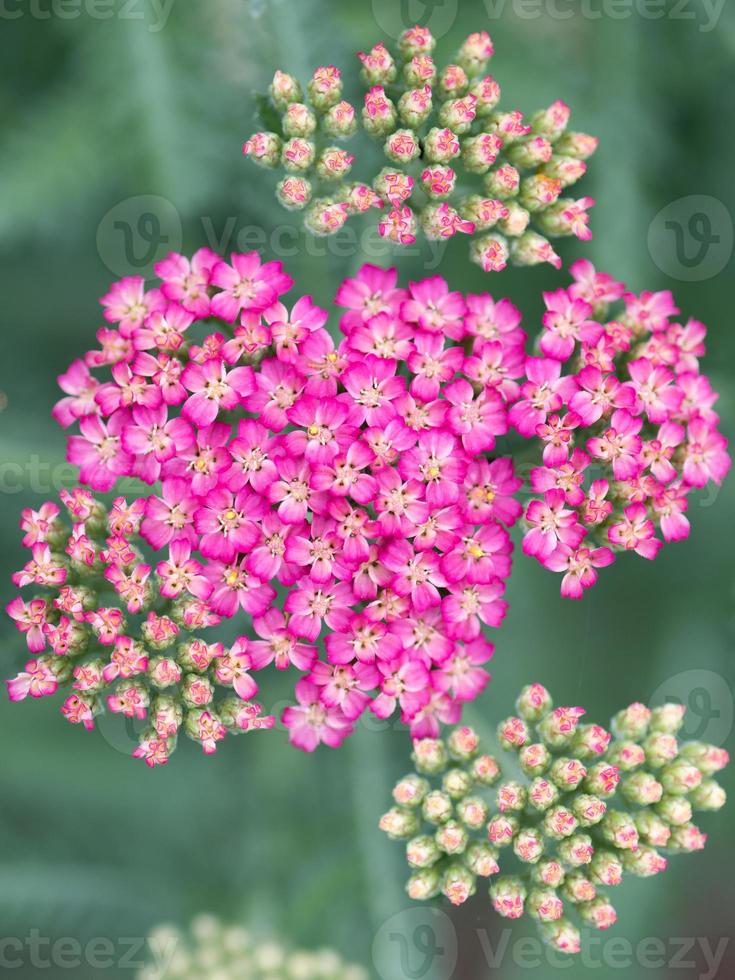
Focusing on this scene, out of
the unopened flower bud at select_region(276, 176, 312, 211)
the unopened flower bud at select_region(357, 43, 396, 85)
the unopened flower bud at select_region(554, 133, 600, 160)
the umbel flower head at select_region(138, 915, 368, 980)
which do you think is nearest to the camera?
the unopened flower bud at select_region(276, 176, 312, 211)

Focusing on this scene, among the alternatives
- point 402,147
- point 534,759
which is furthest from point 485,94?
point 534,759

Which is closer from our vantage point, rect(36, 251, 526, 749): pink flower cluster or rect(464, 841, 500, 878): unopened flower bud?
rect(36, 251, 526, 749): pink flower cluster

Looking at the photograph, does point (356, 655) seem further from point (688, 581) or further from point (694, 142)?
point (694, 142)

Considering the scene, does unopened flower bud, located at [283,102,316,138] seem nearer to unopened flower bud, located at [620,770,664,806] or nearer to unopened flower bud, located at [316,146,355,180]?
unopened flower bud, located at [316,146,355,180]

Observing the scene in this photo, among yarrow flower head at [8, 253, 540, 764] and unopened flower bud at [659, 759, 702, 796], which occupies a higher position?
yarrow flower head at [8, 253, 540, 764]

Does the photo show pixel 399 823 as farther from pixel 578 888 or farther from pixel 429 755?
pixel 578 888

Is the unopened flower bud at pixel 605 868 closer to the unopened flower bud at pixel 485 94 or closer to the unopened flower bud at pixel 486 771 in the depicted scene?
the unopened flower bud at pixel 486 771

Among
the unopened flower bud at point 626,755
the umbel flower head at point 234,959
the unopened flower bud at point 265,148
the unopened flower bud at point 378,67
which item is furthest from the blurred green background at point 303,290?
the unopened flower bud at point 626,755

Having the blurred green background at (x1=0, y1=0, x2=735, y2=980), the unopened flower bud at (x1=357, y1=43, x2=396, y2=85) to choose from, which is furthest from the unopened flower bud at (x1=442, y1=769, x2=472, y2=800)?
the unopened flower bud at (x1=357, y1=43, x2=396, y2=85)

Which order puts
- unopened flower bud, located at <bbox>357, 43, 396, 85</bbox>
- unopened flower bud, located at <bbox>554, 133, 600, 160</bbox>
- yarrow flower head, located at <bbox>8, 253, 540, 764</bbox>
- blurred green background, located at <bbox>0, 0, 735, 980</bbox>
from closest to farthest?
yarrow flower head, located at <bbox>8, 253, 540, 764</bbox>, unopened flower bud, located at <bbox>357, 43, 396, 85</bbox>, unopened flower bud, located at <bbox>554, 133, 600, 160</bbox>, blurred green background, located at <bbox>0, 0, 735, 980</bbox>
